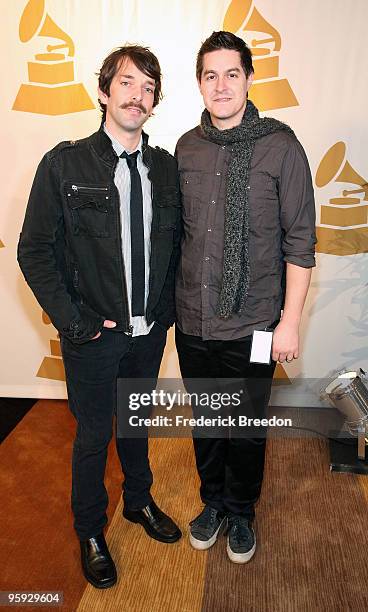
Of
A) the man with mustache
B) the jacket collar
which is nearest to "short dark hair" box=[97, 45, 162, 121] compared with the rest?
the man with mustache

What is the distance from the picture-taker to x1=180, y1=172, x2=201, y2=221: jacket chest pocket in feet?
6.08

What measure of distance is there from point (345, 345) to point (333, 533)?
1.14m

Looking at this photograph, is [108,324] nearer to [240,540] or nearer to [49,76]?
[240,540]

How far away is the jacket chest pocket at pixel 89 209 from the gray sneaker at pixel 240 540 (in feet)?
3.69

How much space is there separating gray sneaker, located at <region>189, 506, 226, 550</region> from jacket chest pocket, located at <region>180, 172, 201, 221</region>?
1069mm

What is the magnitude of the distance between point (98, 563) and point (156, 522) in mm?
287

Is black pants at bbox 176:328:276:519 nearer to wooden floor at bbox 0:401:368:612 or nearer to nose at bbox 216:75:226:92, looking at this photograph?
wooden floor at bbox 0:401:368:612

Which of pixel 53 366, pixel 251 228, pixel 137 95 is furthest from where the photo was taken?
pixel 53 366

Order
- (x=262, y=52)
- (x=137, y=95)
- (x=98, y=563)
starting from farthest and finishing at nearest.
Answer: (x=262, y=52), (x=98, y=563), (x=137, y=95)

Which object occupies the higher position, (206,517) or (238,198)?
(238,198)

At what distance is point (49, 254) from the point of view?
68.2 inches

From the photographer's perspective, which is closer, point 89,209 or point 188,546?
point 89,209

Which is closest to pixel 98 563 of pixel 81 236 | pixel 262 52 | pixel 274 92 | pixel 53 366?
pixel 81 236

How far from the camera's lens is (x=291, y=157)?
1.73 meters
